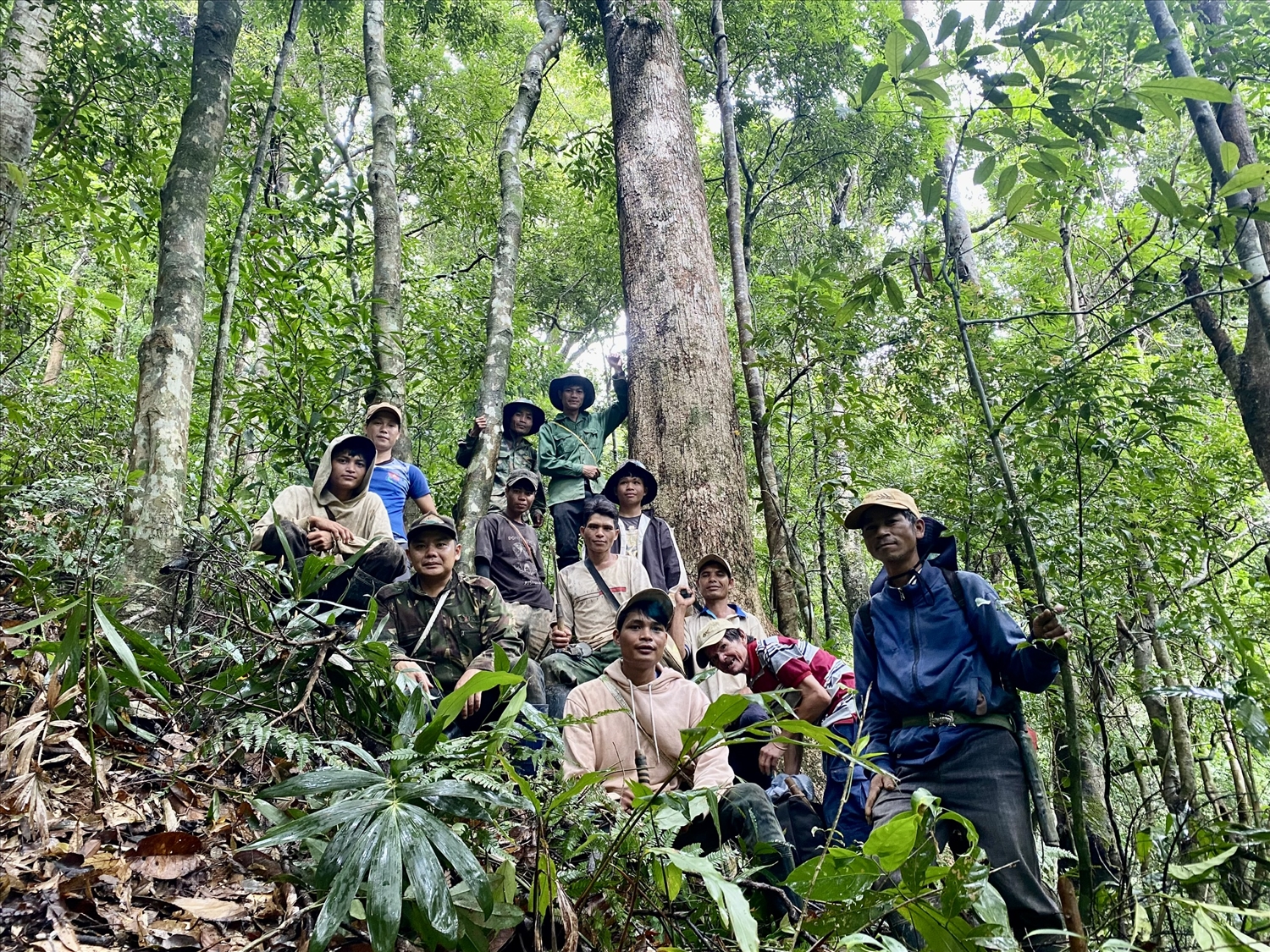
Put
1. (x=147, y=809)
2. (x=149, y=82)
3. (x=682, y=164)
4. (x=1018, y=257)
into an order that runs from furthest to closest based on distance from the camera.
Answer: (x=1018, y=257) → (x=682, y=164) → (x=149, y=82) → (x=147, y=809)

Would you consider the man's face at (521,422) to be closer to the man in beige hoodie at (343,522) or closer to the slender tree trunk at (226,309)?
the man in beige hoodie at (343,522)

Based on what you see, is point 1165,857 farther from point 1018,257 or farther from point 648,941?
point 1018,257

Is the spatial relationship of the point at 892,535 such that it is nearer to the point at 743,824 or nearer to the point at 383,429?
the point at 743,824

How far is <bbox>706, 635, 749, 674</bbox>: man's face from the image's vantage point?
449 cm

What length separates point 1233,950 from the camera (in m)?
1.44

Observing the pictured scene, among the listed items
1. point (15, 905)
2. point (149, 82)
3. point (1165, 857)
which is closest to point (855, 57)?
point (149, 82)

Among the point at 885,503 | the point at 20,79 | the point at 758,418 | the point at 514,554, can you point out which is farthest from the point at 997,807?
the point at 20,79

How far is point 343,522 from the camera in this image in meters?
4.98

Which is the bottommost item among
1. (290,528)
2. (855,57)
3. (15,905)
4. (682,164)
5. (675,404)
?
(15,905)

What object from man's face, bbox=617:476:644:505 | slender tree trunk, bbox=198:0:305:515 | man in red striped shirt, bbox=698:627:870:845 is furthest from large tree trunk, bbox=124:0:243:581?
man in red striped shirt, bbox=698:627:870:845

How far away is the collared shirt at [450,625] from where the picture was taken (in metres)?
4.35

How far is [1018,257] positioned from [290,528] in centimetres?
1278

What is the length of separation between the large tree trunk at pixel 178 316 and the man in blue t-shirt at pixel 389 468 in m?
1.70

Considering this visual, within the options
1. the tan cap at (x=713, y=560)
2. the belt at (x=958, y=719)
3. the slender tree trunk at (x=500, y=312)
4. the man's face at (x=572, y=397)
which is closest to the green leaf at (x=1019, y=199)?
the belt at (x=958, y=719)
